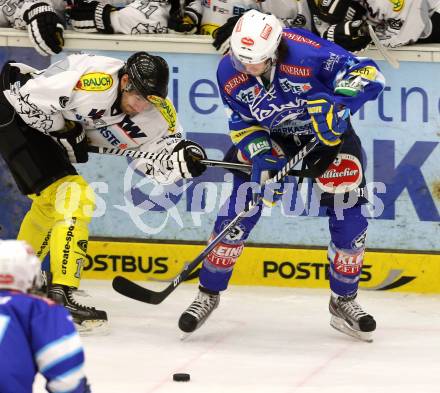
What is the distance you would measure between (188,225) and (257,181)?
1.06m

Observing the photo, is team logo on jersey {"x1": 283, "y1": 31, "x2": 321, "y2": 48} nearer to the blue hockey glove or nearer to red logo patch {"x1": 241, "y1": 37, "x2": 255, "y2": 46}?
red logo patch {"x1": 241, "y1": 37, "x2": 255, "y2": 46}

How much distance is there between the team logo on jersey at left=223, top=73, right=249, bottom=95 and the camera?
4.64m

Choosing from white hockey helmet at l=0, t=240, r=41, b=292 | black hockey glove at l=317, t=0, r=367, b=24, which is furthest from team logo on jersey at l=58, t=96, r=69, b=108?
white hockey helmet at l=0, t=240, r=41, b=292

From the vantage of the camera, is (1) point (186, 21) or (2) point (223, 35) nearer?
(2) point (223, 35)

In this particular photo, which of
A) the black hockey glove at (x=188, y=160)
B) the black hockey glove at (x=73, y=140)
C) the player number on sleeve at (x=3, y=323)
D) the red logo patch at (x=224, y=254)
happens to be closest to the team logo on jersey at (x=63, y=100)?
the black hockey glove at (x=73, y=140)

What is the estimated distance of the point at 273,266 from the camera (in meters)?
5.68

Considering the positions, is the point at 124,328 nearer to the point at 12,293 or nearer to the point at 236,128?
the point at 236,128

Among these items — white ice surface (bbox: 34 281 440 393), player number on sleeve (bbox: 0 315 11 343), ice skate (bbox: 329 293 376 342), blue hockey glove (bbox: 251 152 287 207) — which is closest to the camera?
player number on sleeve (bbox: 0 315 11 343)

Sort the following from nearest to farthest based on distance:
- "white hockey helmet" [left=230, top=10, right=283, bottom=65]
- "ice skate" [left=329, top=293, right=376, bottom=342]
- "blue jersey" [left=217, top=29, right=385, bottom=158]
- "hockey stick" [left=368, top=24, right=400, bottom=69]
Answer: "white hockey helmet" [left=230, top=10, right=283, bottom=65] → "blue jersey" [left=217, top=29, right=385, bottom=158] → "ice skate" [left=329, top=293, right=376, bottom=342] → "hockey stick" [left=368, top=24, right=400, bottom=69]

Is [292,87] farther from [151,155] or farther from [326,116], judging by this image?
[151,155]

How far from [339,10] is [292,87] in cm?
107

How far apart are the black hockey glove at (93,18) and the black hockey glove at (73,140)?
0.85 meters

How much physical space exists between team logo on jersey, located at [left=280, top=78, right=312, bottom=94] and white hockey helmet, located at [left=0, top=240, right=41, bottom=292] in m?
1.85

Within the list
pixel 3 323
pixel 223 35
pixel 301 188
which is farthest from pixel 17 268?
pixel 301 188
